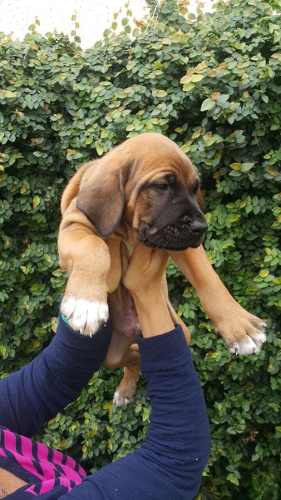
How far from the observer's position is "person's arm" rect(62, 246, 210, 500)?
163 centimetres

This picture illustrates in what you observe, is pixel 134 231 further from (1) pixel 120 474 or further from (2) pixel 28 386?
(1) pixel 120 474

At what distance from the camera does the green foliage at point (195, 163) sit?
3.34 m

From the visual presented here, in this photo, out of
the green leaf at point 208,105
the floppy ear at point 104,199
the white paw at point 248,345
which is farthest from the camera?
the green leaf at point 208,105

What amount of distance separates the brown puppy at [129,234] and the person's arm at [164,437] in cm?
19

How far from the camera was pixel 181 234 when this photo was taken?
216 cm

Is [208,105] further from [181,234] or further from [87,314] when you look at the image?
[87,314]

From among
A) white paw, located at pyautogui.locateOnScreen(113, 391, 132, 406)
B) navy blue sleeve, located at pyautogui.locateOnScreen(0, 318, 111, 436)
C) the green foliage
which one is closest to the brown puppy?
navy blue sleeve, located at pyautogui.locateOnScreen(0, 318, 111, 436)

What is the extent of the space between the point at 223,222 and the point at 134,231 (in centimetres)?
121

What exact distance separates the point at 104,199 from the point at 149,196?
0.18 metres

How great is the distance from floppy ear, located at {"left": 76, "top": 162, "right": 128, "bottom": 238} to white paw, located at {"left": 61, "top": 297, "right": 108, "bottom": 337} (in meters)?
0.34

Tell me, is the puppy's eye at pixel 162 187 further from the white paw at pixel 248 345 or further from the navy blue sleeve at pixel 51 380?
the white paw at pixel 248 345

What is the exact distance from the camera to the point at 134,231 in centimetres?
Answer: 235

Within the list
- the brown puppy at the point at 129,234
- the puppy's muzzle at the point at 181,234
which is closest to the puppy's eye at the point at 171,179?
the brown puppy at the point at 129,234

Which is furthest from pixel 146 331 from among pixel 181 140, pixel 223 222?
pixel 181 140
